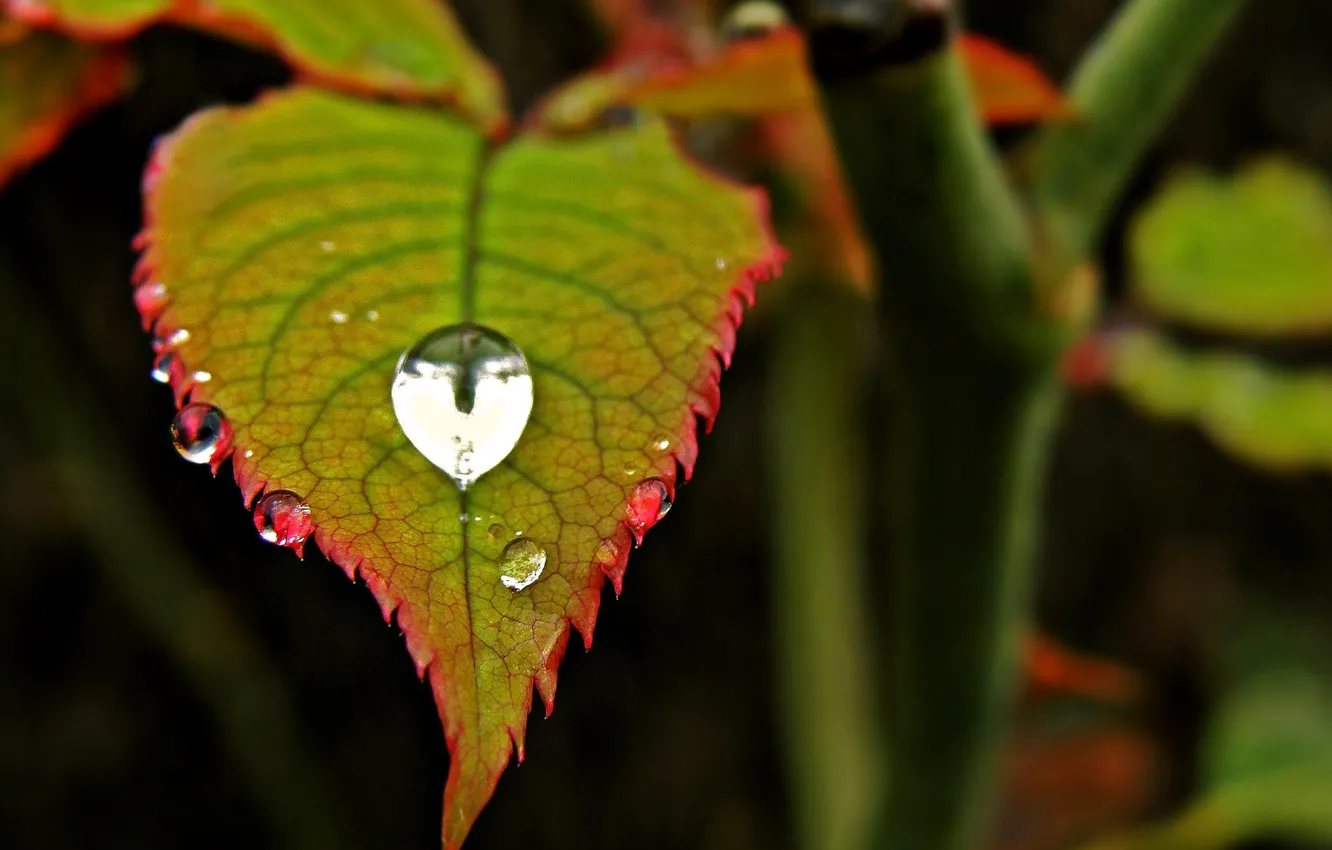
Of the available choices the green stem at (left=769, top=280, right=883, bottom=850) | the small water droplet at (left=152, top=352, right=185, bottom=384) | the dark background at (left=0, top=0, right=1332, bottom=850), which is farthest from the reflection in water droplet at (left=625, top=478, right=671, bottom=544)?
the dark background at (left=0, top=0, right=1332, bottom=850)

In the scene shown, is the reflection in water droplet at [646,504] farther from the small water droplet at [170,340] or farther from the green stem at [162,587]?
the green stem at [162,587]

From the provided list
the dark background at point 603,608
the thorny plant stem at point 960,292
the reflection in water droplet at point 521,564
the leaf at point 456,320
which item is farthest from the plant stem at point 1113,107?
the dark background at point 603,608

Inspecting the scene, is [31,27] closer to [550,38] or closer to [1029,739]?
[550,38]

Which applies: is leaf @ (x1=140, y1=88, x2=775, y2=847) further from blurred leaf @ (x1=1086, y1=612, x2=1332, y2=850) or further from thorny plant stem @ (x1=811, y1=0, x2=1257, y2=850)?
blurred leaf @ (x1=1086, y1=612, x2=1332, y2=850)

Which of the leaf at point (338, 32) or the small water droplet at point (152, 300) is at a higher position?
the leaf at point (338, 32)

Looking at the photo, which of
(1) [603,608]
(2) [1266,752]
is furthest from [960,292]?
(2) [1266,752]

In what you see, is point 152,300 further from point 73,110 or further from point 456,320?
point 73,110
